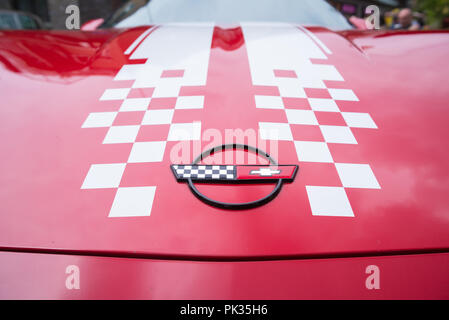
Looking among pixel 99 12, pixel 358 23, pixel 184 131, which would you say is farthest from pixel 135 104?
pixel 99 12

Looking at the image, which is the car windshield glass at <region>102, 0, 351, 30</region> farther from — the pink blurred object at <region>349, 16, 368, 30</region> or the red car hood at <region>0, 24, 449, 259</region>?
the red car hood at <region>0, 24, 449, 259</region>

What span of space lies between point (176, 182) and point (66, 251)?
253mm

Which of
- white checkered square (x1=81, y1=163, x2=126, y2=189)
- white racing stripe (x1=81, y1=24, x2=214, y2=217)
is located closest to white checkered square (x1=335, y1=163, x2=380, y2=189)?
white racing stripe (x1=81, y1=24, x2=214, y2=217)

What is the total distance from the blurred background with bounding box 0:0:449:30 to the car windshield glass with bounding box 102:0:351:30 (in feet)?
0.47

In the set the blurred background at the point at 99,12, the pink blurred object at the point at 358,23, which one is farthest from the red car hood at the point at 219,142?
the blurred background at the point at 99,12

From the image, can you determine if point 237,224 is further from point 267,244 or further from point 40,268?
point 40,268

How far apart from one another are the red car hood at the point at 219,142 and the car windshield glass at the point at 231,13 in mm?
424

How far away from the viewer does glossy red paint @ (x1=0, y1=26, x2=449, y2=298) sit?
2.06 feet

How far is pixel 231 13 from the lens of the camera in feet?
5.46

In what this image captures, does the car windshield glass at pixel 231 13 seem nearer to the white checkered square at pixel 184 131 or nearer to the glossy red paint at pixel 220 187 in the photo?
the glossy red paint at pixel 220 187

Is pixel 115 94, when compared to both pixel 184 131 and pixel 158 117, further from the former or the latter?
pixel 184 131

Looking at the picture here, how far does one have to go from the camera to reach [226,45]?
1.25 meters

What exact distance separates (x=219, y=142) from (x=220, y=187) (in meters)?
0.13

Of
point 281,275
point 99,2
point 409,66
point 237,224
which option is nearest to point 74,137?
point 237,224
